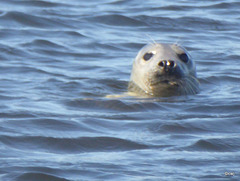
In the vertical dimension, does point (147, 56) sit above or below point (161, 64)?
above

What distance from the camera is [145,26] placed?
12648 millimetres

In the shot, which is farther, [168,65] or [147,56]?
[147,56]

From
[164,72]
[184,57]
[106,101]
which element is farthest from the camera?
[184,57]

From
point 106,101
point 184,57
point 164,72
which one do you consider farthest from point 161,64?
point 106,101

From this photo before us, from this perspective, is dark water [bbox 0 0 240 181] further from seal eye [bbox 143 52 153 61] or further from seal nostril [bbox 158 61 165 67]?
seal eye [bbox 143 52 153 61]

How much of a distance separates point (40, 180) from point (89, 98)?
2.94m

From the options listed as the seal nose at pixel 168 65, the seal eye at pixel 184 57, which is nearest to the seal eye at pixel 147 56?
the seal eye at pixel 184 57

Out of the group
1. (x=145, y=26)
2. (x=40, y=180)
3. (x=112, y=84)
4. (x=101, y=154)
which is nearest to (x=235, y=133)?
(x=101, y=154)

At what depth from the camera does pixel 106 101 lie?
7.15 m

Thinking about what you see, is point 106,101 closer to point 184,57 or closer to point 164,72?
point 164,72

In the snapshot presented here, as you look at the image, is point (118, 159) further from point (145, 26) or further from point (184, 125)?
point (145, 26)

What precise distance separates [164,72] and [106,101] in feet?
2.19

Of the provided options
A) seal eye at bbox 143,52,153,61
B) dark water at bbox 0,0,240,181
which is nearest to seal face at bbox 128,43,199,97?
seal eye at bbox 143,52,153,61

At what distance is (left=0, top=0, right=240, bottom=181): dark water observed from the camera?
4734 millimetres
